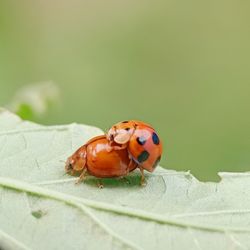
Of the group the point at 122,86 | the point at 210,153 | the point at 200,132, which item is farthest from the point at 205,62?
the point at 210,153

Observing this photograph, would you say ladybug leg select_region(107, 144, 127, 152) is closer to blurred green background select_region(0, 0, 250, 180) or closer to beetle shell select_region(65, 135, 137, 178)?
beetle shell select_region(65, 135, 137, 178)

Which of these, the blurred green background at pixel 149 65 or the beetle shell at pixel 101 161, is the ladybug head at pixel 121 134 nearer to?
the beetle shell at pixel 101 161

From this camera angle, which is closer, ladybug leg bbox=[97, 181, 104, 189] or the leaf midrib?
the leaf midrib

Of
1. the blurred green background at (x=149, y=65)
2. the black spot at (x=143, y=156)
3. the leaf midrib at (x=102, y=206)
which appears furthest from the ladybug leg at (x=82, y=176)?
the blurred green background at (x=149, y=65)

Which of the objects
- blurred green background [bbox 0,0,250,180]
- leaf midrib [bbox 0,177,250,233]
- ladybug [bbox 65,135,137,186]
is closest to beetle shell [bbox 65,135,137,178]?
ladybug [bbox 65,135,137,186]

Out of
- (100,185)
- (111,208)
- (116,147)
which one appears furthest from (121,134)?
(111,208)

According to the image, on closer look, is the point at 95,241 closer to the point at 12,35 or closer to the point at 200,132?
the point at 200,132
